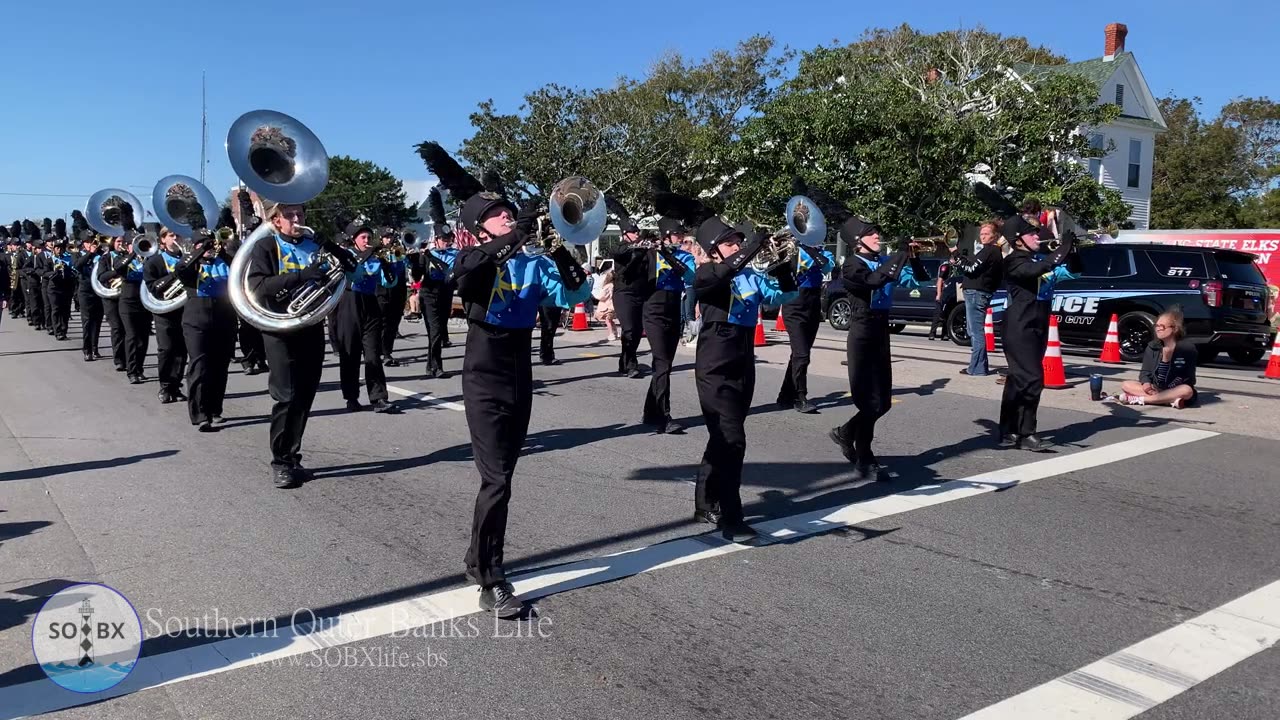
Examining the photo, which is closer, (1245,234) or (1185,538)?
(1185,538)

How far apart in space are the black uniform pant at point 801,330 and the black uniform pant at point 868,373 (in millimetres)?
2821

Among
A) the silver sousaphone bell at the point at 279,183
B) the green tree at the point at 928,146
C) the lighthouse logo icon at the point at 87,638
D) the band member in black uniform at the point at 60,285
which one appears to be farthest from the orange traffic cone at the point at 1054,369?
the band member in black uniform at the point at 60,285

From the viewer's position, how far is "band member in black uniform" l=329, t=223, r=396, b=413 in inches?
387

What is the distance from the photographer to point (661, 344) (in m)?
9.17

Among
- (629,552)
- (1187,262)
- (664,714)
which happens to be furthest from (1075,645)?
(1187,262)

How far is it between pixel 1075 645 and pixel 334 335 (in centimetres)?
808

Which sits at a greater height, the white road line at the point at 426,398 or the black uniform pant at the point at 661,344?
the black uniform pant at the point at 661,344

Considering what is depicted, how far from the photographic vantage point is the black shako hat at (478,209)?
4688 mm

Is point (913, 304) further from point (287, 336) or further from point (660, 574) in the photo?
point (660, 574)

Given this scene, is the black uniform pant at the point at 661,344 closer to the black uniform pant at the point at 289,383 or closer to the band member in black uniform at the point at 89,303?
the black uniform pant at the point at 289,383

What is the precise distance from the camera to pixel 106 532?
5.70 m

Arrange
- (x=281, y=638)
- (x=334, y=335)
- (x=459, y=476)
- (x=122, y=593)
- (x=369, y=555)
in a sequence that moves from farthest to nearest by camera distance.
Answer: (x=334, y=335) < (x=459, y=476) < (x=369, y=555) < (x=122, y=593) < (x=281, y=638)

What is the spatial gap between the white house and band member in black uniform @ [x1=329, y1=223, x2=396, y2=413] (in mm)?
35755

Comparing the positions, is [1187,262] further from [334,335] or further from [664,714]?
[664,714]
